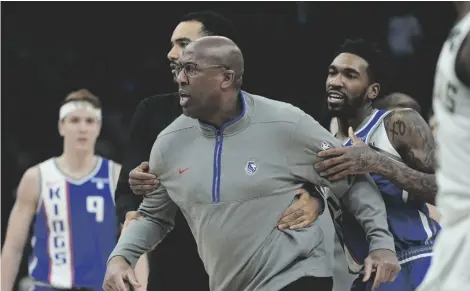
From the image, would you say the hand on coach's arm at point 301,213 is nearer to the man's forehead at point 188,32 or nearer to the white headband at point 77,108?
the man's forehead at point 188,32

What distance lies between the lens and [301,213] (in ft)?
14.6

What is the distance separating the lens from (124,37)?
34.4ft

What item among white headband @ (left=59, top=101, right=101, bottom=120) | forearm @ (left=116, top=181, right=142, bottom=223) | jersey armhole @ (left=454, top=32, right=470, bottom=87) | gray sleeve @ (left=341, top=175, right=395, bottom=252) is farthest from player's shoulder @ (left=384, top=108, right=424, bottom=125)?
white headband @ (left=59, top=101, right=101, bottom=120)

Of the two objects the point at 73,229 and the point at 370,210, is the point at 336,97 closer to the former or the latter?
the point at 370,210

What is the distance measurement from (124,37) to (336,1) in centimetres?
194

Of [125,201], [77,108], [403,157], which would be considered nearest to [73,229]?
[77,108]

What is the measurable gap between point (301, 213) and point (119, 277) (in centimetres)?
75

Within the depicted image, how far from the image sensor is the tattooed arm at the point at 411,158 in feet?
15.3

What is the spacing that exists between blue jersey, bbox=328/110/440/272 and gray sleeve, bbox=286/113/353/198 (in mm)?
460

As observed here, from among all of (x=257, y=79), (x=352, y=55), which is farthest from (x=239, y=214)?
(x=257, y=79)

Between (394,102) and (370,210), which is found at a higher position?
(394,102)

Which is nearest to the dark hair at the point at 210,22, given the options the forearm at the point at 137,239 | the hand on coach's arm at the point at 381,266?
the forearm at the point at 137,239

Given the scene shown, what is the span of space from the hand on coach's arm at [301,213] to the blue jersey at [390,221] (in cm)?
44

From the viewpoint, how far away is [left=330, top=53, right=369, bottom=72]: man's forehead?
5230 mm
